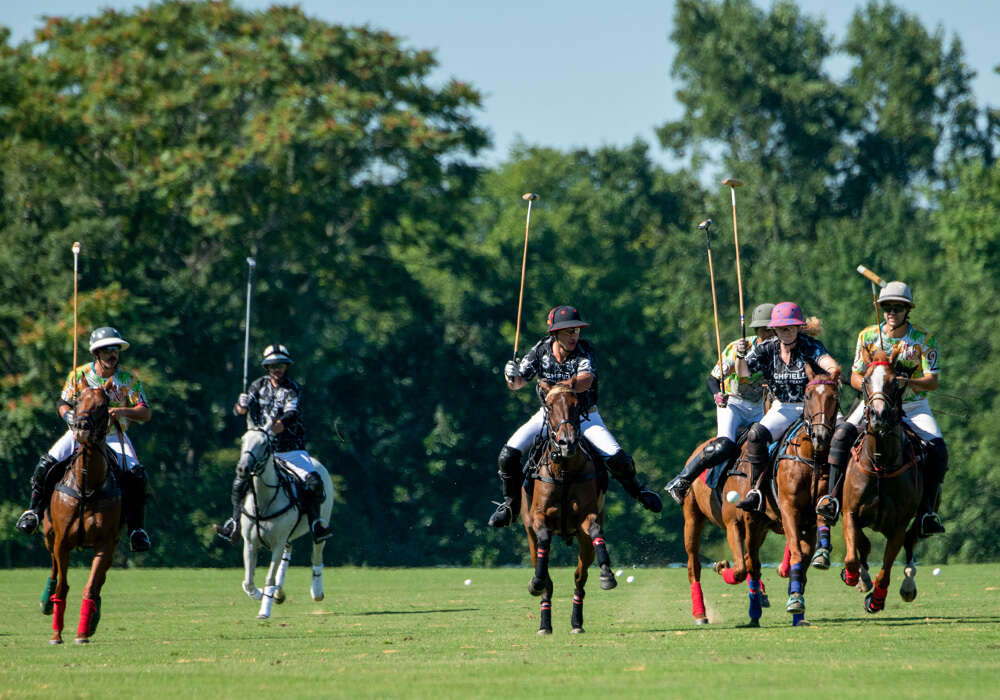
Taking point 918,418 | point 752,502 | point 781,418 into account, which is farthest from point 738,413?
point 918,418

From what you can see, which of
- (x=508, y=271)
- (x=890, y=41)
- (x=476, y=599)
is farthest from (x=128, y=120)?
(x=890, y=41)

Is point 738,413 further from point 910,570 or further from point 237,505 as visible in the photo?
point 237,505

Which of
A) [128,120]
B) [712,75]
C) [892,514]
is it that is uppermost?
[712,75]

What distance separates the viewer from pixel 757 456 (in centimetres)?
1573

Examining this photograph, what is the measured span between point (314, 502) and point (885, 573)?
713 centimetres

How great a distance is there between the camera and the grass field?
10742 mm

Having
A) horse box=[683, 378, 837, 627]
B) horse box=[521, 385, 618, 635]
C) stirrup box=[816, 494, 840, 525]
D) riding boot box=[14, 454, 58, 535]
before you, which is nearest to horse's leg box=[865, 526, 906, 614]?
stirrup box=[816, 494, 840, 525]

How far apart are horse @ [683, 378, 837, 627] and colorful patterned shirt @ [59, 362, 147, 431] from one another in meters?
5.44

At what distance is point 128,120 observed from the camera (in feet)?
135

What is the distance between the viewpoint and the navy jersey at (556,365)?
15445mm

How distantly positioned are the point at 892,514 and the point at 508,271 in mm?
34881

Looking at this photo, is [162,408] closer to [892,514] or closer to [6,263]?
[6,263]

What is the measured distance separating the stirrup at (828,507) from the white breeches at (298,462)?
6797 millimetres

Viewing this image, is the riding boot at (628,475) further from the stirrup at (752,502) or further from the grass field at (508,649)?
the grass field at (508,649)
